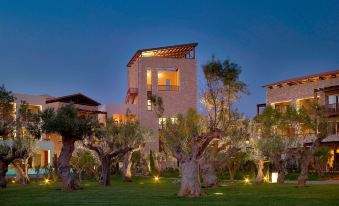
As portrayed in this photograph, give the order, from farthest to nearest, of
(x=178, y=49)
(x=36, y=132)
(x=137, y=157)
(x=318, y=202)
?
1. (x=178, y=49)
2. (x=137, y=157)
3. (x=36, y=132)
4. (x=318, y=202)

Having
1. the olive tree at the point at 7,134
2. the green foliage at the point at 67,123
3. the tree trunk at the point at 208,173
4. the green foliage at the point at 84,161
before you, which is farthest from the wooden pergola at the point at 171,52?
the tree trunk at the point at 208,173

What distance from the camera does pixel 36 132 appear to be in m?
38.0

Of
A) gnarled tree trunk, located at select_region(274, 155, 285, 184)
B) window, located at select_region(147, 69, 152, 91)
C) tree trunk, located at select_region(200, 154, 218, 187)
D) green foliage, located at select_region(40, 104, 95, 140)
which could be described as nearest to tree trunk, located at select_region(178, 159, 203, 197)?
tree trunk, located at select_region(200, 154, 218, 187)

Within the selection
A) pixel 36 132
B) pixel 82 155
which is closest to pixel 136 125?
pixel 82 155

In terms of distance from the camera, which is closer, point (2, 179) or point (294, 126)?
point (2, 179)

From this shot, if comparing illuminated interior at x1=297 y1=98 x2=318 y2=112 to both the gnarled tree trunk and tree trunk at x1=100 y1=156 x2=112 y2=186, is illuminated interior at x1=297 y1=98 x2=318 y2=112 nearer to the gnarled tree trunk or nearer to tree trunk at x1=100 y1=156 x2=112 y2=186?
the gnarled tree trunk

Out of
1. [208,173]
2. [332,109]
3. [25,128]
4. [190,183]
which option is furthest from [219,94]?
[332,109]

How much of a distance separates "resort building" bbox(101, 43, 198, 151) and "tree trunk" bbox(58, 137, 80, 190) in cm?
4063

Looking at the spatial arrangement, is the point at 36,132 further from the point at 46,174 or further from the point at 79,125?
the point at 46,174

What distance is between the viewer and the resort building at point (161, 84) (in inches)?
3105

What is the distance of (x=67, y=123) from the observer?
34.9 m

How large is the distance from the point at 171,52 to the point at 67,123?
48.0 meters

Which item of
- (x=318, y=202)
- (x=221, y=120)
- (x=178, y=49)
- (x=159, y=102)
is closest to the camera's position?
A: (x=318, y=202)

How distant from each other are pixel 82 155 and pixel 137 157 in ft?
40.1
